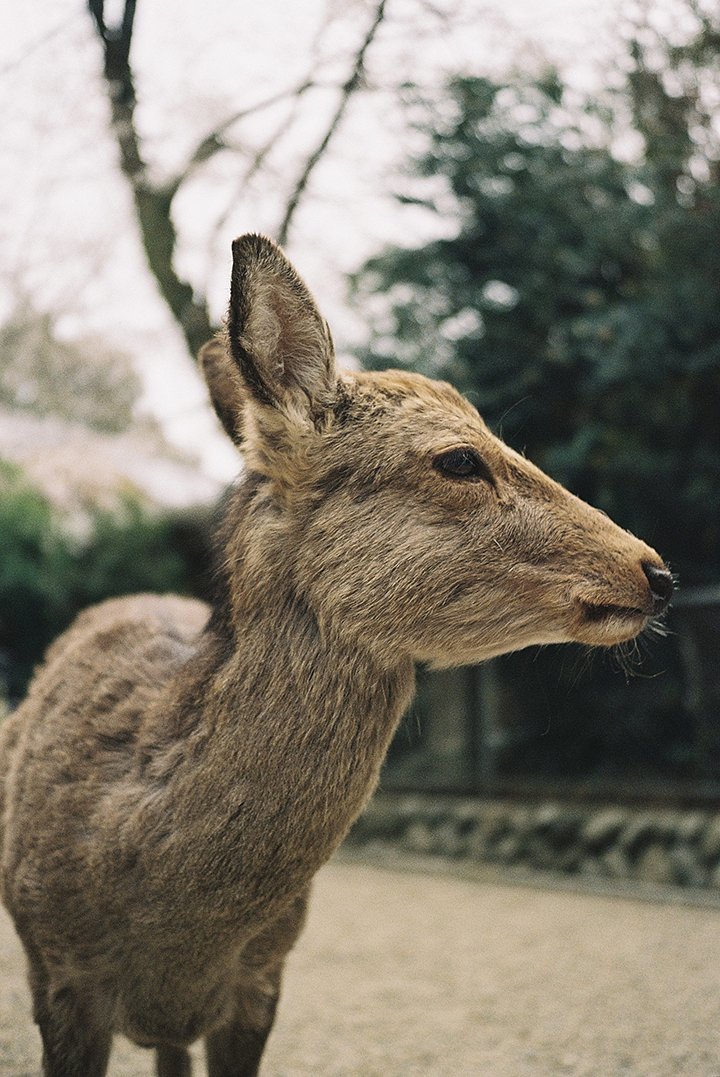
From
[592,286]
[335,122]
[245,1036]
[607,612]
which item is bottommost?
[245,1036]

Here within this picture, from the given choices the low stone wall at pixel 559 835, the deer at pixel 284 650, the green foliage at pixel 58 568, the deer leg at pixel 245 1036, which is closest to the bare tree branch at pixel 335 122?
the green foliage at pixel 58 568

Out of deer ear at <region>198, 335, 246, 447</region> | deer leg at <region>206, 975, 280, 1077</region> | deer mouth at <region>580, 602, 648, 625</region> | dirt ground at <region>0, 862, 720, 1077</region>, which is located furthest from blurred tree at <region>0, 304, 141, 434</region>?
deer mouth at <region>580, 602, 648, 625</region>

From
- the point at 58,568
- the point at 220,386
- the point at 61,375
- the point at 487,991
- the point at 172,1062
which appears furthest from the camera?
the point at 58,568

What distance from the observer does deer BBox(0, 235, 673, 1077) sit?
2201 millimetres

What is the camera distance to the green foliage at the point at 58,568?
10539 millimetres

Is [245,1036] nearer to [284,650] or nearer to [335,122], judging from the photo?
[284,650]

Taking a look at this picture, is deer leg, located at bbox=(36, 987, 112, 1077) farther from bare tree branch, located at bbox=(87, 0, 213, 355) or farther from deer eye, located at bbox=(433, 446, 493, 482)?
bare tree branch, located at bbox=(87, 0, 213, 355)

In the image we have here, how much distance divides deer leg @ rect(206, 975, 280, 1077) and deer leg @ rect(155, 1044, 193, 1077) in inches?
16.2

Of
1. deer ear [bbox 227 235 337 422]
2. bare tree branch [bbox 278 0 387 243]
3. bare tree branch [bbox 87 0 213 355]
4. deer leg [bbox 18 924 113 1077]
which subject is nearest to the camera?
deer ear [bbox 227 235 337 422]

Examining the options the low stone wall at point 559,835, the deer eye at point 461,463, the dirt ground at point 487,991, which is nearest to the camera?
the deer eye at point 461,463

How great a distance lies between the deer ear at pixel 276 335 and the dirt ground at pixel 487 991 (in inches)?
102

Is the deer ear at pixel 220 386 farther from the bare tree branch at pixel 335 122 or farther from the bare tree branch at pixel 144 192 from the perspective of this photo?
the bare tree branch at pixel 335 122

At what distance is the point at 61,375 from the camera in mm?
9930

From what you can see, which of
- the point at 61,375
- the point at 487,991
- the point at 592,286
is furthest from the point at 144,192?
the point at 487,991
